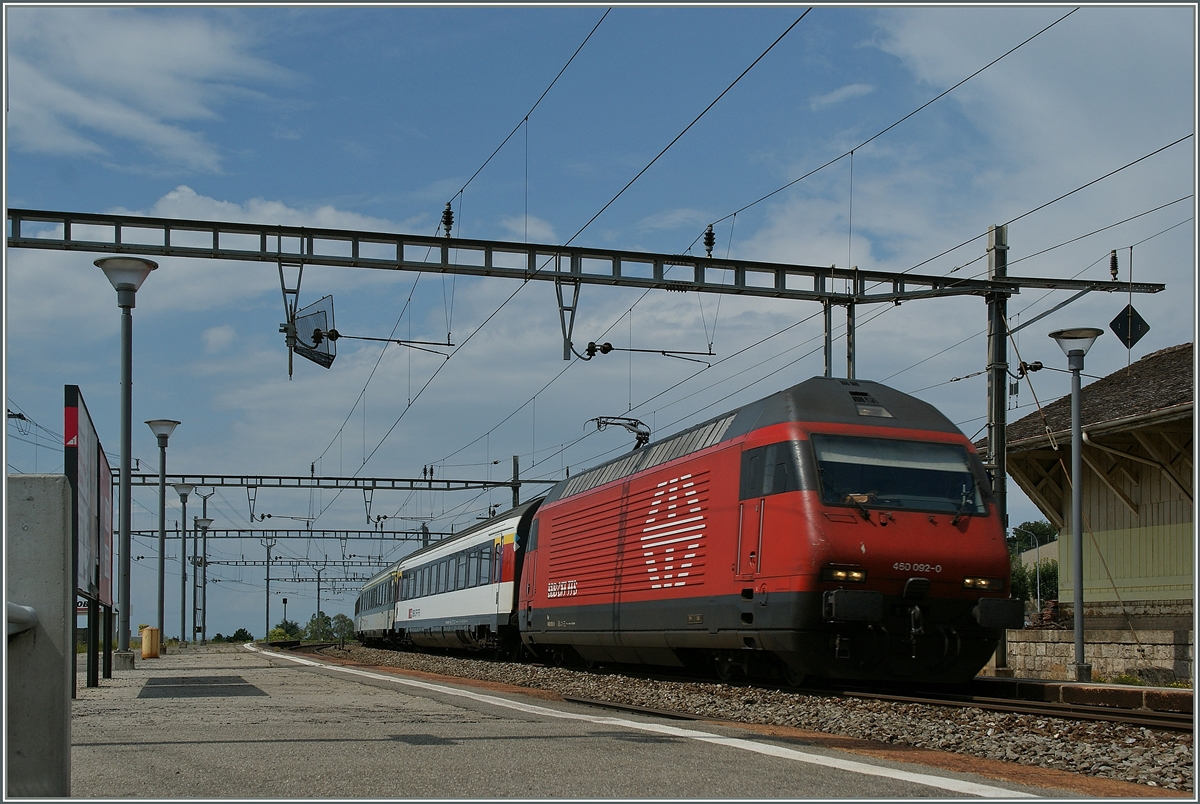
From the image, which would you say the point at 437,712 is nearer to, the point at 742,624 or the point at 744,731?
the point at 744,731

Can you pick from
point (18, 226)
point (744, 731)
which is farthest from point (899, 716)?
point (18, 226)

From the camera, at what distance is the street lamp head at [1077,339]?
675 inches

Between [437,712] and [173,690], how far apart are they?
663 centimetres

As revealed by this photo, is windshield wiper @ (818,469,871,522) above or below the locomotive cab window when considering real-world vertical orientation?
below

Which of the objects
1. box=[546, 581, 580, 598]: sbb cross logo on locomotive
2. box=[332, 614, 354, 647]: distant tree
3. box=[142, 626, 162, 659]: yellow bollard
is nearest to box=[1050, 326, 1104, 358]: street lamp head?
box=[546, 581, 580, 598]: sbb cross logo on locomotive

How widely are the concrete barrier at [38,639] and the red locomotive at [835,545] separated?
8991 mm

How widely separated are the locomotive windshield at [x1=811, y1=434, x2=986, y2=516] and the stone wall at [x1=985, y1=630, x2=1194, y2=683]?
726cm

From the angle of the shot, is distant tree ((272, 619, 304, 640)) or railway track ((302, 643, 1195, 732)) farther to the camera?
distant tree ((272, 619, 304, 640))

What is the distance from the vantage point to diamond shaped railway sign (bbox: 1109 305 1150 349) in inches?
797

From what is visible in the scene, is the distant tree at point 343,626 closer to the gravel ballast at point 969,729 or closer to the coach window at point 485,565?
the coach window at point 485,565

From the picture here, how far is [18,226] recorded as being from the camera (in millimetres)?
17812

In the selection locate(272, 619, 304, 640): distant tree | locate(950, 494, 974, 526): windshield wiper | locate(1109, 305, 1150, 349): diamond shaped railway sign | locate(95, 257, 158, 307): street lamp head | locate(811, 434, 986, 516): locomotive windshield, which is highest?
locate(95, 257, 158, 307): street lamp head

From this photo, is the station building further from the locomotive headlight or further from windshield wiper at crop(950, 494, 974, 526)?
the locomotive headlight

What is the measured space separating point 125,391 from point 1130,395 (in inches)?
735
